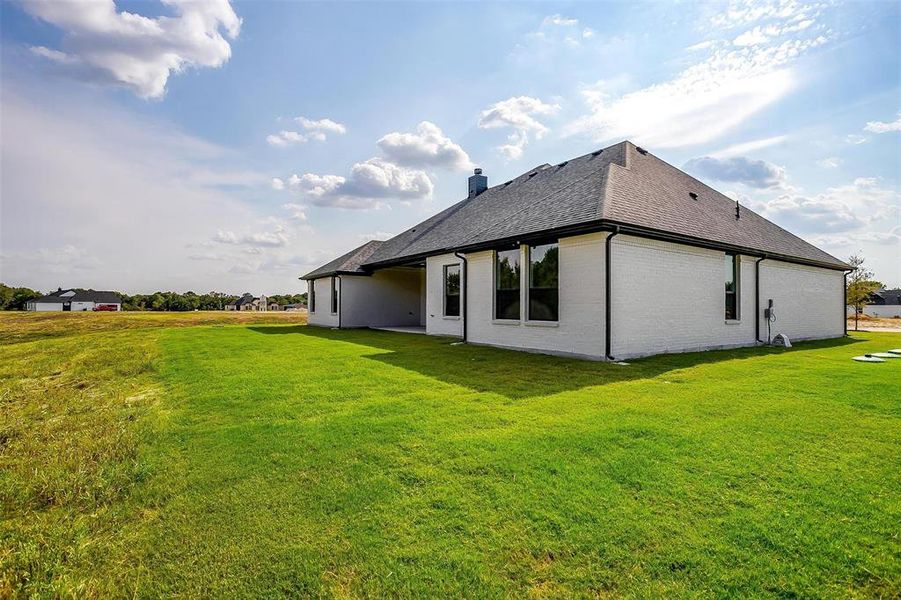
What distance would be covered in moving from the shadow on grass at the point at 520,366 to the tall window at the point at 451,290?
109 inches

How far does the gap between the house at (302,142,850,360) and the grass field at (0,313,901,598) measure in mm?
3203

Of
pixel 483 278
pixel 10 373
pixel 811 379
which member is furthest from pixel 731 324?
pixel 10 373

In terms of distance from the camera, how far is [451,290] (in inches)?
562

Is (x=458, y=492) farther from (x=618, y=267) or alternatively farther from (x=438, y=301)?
(x=438, y=301)

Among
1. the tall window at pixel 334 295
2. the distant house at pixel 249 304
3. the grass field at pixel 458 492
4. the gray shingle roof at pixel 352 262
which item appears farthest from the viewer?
the distant house at pixel 249 304

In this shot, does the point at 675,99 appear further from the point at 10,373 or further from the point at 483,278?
the point at 10,373

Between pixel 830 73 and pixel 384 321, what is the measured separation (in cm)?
1764

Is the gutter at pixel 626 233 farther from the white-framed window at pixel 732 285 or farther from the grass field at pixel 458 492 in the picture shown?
the grass field at pixel 458 492

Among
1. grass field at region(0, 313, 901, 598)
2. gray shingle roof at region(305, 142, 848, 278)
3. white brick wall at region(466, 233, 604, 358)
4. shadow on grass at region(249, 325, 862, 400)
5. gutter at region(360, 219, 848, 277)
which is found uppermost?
gray shingle roof at region(305, 142, 848, 278)

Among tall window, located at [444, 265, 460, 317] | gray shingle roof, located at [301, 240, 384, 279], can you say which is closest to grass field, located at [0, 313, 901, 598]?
tall window, located at [444, 265, 460, 317]

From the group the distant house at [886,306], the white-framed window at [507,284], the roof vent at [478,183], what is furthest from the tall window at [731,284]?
the distant house at [886,306]

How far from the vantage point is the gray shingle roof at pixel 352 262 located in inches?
770

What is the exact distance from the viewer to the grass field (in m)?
2.20

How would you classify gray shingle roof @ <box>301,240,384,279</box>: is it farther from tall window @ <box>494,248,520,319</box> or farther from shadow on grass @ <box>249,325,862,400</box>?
tall window @ <box>494,248,520,319</box>
